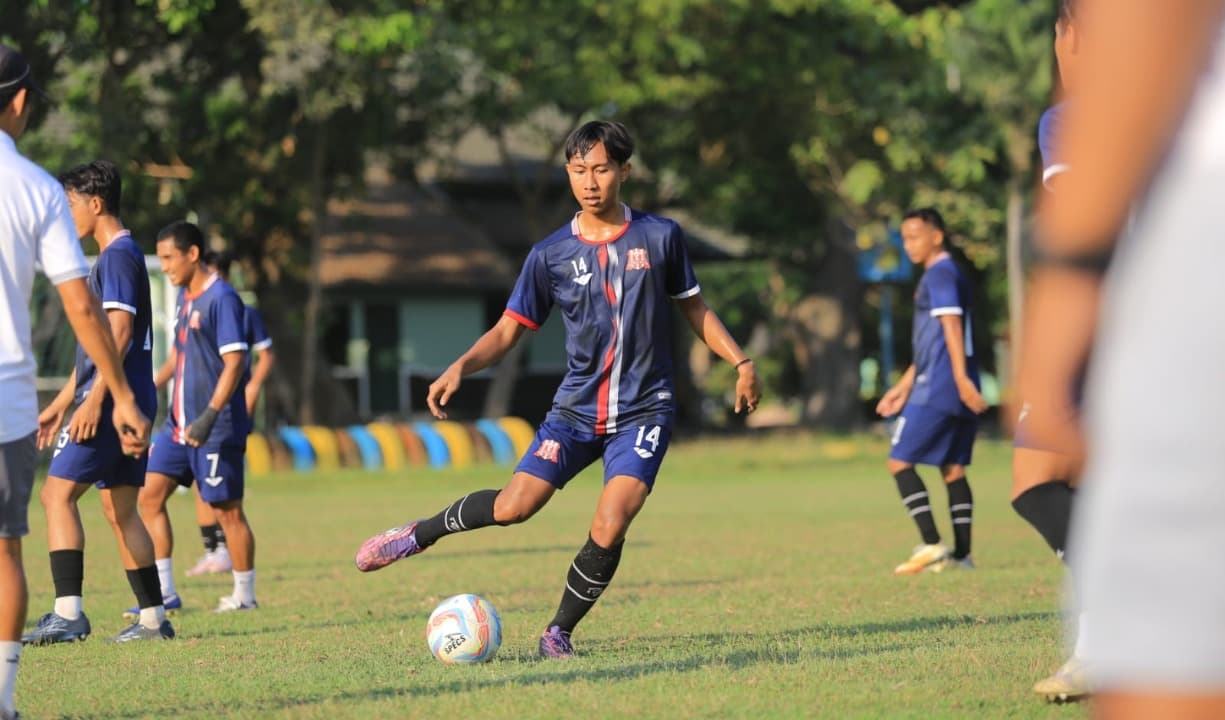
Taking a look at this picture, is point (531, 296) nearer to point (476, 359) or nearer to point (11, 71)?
point (476, 359)

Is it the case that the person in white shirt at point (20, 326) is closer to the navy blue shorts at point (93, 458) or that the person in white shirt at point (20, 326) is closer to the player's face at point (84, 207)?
the navy blue shorts at point (93, 458)

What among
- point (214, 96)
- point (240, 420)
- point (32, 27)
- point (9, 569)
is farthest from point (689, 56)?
point (9, 569)

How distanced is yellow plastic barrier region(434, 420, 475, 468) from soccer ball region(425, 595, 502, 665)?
21.1 meters

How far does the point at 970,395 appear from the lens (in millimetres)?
11180

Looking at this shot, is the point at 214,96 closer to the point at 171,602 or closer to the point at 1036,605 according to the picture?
the point at 171,602

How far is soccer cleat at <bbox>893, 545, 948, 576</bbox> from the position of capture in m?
11.5

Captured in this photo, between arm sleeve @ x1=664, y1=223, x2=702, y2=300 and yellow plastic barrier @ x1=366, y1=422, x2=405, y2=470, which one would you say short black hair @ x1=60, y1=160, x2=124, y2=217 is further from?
yellow plastic barrier @ x1=366, y1=422, x2=405, y2=470

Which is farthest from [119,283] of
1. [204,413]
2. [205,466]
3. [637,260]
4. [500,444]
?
[500,444]

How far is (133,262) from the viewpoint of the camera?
8.09m

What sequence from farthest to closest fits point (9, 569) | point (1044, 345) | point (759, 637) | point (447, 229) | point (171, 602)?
1. point (447, 229)
2. point (171, 602)
3. point (759, 637)
4. point (9, 569)
5. point (1044, 345)

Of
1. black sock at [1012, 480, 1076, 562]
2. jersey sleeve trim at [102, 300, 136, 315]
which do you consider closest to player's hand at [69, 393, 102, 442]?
jersey sleeve trim at [102, 300, 136, 315]

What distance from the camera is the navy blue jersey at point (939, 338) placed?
11.6 metres

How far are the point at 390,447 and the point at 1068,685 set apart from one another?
76.4ft

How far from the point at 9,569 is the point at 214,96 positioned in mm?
27432
